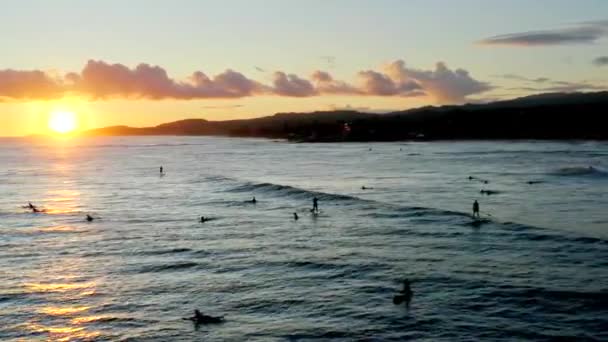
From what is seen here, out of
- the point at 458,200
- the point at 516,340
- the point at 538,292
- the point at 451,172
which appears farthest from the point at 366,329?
the point at 451,172

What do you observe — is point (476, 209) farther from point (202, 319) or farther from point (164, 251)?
point (202, 319)

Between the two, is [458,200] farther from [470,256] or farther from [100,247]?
[100,247]

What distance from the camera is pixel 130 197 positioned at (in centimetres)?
10338

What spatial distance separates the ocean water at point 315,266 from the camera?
1451 inches

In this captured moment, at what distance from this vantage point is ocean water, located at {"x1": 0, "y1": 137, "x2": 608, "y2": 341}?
1451 inches

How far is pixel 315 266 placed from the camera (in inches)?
1984

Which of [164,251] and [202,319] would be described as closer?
[202,319]

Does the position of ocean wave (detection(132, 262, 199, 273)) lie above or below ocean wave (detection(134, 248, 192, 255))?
below

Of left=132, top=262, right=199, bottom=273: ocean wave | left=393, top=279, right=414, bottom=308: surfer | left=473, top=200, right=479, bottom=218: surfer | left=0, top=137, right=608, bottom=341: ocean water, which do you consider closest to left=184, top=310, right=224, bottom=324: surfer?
left=0, top=137, right=608, bottom=341: ocean water

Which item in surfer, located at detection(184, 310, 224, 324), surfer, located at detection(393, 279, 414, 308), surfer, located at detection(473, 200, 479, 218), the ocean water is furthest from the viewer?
surfer, located at detection(473, 200, 479, 218)

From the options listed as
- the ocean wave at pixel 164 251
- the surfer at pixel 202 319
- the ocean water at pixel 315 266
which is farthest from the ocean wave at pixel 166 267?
the surfer at pixel 202 319

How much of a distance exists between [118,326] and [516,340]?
70.6 feet

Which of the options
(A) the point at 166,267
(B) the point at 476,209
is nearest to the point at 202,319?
(A) the point at 166,267

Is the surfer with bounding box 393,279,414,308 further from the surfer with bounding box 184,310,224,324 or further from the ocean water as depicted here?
the surfer with bounding box 184,310,224,324
